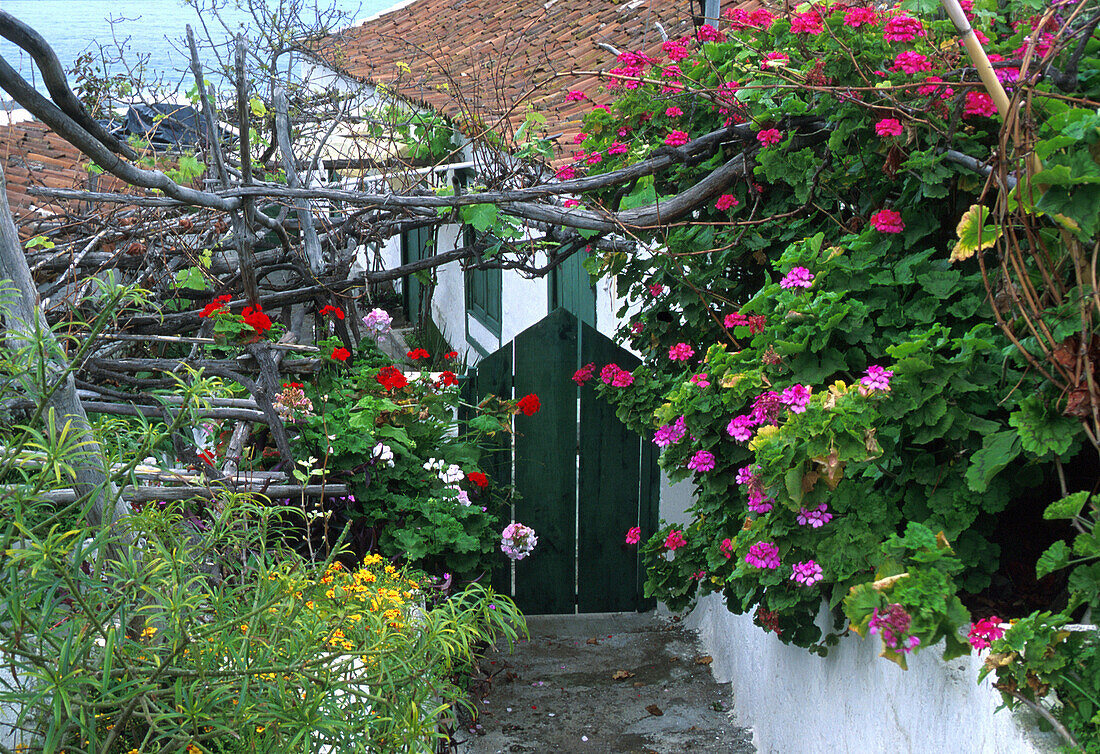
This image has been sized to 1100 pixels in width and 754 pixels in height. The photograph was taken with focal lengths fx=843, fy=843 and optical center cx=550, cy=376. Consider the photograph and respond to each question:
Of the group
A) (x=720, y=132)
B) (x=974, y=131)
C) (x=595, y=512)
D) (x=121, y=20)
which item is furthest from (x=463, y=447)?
(x=121, y=20)

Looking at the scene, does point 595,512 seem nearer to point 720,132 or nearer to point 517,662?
point 517,662

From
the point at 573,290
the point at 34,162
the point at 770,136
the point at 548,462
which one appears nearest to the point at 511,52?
the point at 573,290

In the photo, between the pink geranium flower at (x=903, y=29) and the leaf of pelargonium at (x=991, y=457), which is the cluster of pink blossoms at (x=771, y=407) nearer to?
the leaf of pelargonium at (x=991, y=457)

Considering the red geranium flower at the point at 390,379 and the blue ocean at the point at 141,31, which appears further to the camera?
the blue ocean at the point at 141,31

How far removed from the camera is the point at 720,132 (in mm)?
2949

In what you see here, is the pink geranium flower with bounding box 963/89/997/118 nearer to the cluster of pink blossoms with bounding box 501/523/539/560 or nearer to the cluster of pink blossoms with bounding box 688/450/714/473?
the cluster of pink blossoms with bounding box 688/450/714/473

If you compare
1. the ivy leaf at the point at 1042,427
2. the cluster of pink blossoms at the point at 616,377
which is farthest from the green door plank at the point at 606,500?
the ivy leaf at the point at 1042,427

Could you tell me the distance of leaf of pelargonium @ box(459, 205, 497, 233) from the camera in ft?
11.3

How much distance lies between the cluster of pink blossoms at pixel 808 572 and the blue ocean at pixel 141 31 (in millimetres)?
4560

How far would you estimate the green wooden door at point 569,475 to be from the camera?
15.1 feet

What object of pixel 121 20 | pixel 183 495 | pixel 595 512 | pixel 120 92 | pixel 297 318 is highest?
pixel 121 20

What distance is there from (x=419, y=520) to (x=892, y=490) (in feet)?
6.85

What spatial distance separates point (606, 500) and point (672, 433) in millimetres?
1952

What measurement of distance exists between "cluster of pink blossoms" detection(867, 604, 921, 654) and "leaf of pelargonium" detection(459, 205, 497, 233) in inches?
89.1
